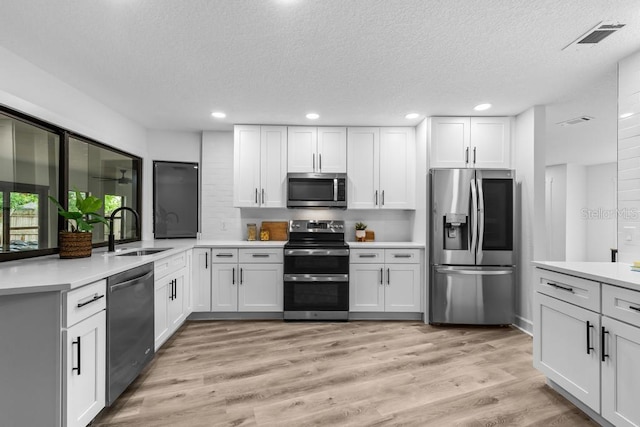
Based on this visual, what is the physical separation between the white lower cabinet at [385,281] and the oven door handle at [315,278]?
13 centimetres

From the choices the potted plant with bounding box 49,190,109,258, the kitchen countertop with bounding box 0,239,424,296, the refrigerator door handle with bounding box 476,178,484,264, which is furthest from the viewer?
the refrigerator door handle with bounding box 476,178,484,264

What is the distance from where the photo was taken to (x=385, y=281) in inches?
159

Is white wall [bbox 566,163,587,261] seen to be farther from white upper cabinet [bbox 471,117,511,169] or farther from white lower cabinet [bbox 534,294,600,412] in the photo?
white lower cabinet [bbox 534,294,600,412]

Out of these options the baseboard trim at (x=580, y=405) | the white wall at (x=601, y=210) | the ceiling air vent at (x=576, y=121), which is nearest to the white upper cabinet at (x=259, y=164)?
the baseboard trim at (x=580, y=405)

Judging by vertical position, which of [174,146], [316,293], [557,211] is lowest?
[316,293]

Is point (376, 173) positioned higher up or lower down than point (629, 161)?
higher up

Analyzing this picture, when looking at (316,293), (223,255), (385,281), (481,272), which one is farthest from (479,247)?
(223,255)

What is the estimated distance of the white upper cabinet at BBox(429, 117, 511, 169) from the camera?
12.8 feet

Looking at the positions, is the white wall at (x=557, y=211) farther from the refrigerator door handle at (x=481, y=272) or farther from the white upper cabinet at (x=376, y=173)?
the white upper cabinet at (x=376, y=173)

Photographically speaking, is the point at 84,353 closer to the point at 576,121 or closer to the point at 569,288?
the point at 569,288

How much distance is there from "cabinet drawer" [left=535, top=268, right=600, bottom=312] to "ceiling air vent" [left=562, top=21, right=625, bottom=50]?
155 cm

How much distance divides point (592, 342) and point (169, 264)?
10.8 ft

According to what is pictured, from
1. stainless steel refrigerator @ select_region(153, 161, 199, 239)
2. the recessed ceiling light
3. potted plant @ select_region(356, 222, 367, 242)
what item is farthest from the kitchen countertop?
the recessed ceiling light

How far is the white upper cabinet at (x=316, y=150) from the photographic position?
4.30 m
